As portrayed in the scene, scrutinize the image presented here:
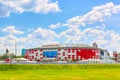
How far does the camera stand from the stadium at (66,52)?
17612 centimetres

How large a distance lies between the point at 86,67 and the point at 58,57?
76.6 metres

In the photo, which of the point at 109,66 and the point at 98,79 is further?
the point at 109,66

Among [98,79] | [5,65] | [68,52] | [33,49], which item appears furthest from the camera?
[33,49]

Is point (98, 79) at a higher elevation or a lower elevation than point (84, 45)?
lower

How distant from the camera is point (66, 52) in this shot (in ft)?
591

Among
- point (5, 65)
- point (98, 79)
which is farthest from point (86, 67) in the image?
point (98, 79)

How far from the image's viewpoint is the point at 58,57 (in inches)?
7239

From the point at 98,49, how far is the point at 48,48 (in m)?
31.9

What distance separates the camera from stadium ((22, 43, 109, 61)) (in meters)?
176

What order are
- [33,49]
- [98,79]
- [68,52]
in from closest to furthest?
[98,79]
[68,52]
[33,49]

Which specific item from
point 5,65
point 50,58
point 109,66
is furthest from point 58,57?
point 5,65

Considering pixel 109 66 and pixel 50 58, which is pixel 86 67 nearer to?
pixel 109 66

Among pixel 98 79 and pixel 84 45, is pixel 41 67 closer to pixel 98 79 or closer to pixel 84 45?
pixel 98 79

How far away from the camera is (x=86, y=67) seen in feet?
354
